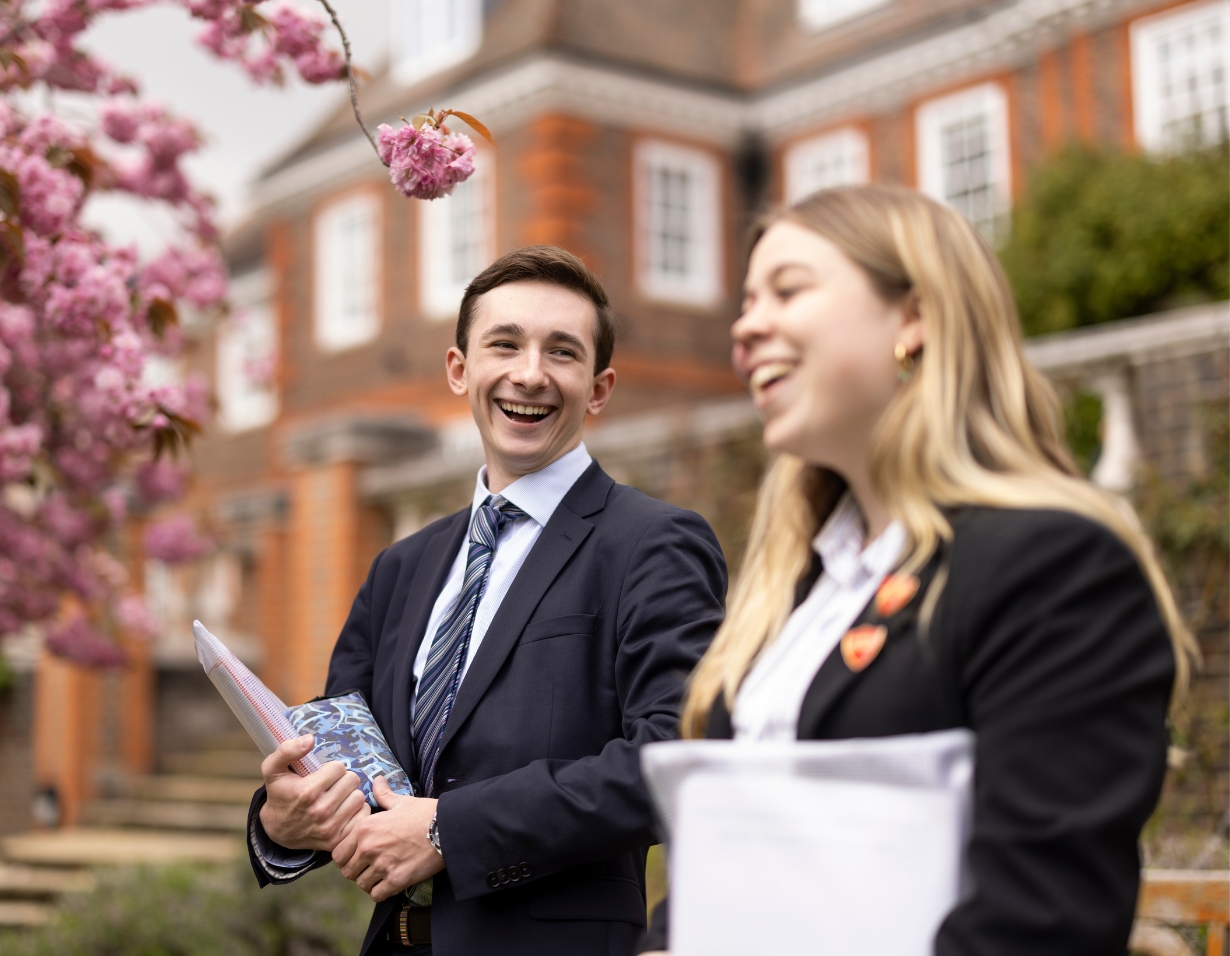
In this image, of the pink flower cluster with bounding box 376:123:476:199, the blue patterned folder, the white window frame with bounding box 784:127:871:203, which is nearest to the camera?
the blue patterned folder

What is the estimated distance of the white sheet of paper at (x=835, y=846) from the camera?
1.41 m

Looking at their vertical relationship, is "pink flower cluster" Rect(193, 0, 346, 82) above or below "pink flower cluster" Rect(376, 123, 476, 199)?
above

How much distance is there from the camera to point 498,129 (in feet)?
52.0

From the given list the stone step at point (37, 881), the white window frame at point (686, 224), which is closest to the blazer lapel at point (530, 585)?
the stone step at point (37, 881)

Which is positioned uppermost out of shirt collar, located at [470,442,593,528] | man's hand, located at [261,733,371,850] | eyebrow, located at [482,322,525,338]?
eyebrow, located at [482,322,525,338]

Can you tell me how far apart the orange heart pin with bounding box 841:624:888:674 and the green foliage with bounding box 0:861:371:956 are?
15.4ft

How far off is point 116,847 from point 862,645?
9333 mm

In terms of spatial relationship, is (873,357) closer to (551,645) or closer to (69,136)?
(551,645)

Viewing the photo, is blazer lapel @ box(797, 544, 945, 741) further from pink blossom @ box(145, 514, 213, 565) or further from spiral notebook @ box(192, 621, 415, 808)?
pink blossom @ box(145, 514, 213, 565)

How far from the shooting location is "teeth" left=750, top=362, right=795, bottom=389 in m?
1.60

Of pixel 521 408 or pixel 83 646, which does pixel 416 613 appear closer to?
pixel 521 408

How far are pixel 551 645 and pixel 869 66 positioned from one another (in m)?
14.0

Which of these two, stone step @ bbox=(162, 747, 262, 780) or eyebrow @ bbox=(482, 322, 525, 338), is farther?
stone step @ bbox=(162, 747, 262, 780)

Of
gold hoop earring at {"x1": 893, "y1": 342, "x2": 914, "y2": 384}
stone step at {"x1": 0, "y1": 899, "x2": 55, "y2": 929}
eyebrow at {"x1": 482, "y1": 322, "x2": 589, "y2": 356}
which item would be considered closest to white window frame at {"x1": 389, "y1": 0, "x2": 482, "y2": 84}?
stone step at {"x1": 0, "y1": 899, "x2": 55, "y2": 929}
